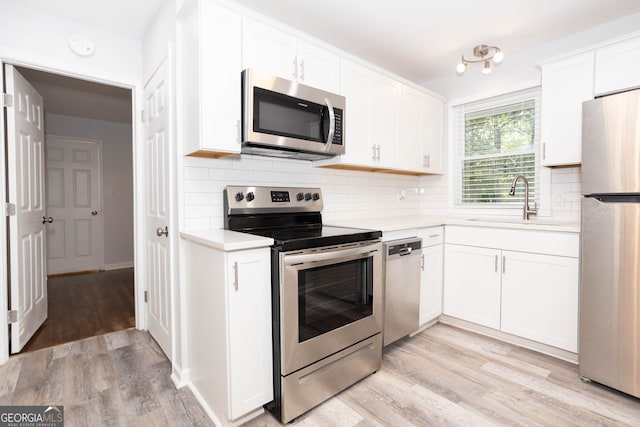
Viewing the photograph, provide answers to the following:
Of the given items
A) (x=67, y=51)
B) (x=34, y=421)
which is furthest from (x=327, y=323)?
(x=67, y=51)

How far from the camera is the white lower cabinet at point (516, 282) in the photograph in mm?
2246

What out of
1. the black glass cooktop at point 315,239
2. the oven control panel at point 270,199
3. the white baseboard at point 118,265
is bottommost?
the white baseboard at point 118,265

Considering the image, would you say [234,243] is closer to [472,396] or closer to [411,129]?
[472,396]

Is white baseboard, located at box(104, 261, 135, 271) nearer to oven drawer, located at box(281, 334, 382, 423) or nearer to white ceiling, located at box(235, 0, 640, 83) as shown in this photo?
white ceiling, located at box(235, 0, 640, 83)

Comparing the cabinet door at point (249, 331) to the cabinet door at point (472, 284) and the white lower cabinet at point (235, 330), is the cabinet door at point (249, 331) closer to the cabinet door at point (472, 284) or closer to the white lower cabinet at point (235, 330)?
the white lower cabinet at point (235, 330)

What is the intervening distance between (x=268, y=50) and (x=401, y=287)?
6.10 feet

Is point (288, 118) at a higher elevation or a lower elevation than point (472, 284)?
higher

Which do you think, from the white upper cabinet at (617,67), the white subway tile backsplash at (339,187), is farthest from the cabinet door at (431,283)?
the white upper cabinet at (617,67)

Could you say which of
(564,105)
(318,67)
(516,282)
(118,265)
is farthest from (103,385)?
(118,265)

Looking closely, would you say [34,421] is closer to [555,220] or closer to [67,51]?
[67,51]

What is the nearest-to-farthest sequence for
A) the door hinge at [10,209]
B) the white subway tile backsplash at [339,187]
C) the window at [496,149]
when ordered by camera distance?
the white subway tile backsplash at [339,187] → the door hinge at [10,209] → the window at [496,149]

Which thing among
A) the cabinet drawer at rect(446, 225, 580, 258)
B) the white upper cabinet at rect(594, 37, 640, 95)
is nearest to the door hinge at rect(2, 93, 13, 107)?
the cabinet drawer at rect(446, 225, 580, 258)

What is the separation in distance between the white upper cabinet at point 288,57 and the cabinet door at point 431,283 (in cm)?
157

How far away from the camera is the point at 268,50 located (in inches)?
78.1
